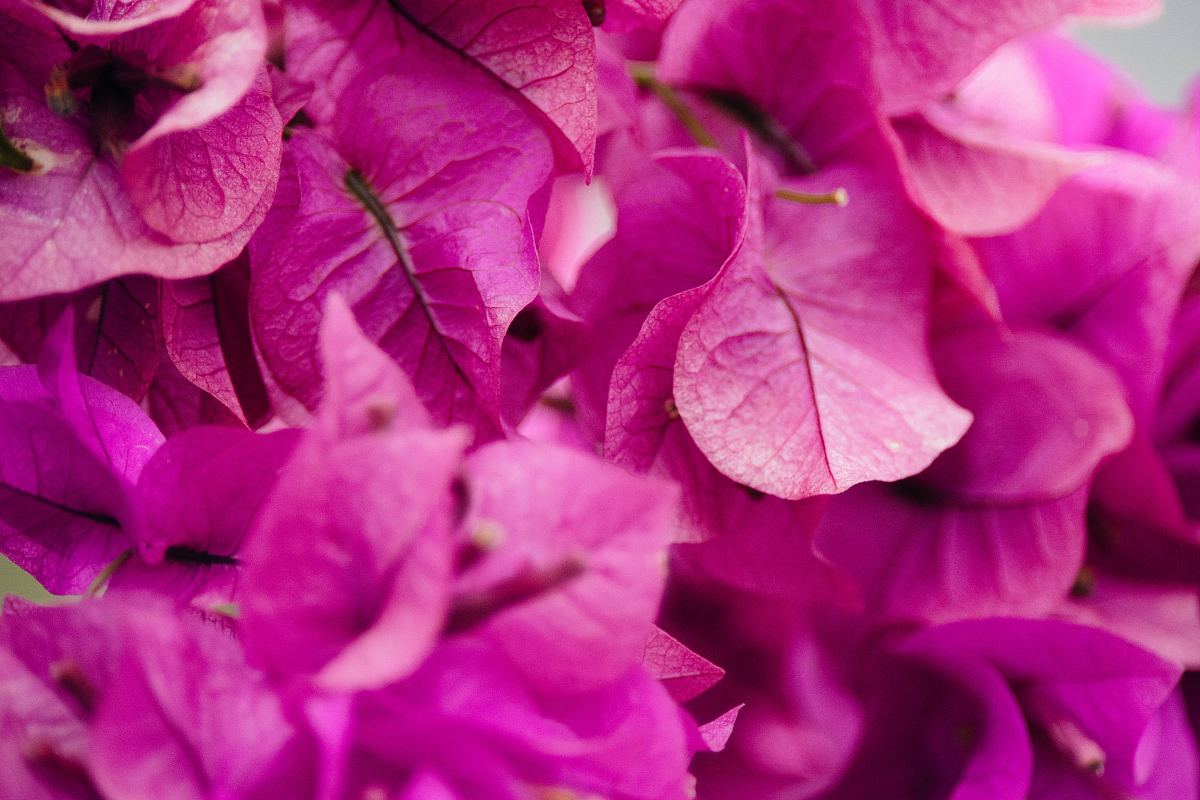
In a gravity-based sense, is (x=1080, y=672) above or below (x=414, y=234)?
below

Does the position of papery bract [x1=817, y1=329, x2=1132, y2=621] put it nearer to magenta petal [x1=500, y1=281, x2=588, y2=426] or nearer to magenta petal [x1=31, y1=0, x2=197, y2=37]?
magenta petal [x1=500, y1=281, x2=588, y2=426]

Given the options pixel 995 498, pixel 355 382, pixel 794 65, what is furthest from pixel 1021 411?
pixel 355 382

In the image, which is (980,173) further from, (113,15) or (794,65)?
(113,15)

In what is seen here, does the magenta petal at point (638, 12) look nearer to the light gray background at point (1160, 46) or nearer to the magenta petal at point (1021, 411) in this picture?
the magenta petal at point (1021, 411)

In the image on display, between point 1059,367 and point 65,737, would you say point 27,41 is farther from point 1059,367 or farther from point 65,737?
point 1059,367

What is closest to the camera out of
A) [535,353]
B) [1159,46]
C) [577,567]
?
[577,567]

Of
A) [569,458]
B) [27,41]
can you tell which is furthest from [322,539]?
[27,41]

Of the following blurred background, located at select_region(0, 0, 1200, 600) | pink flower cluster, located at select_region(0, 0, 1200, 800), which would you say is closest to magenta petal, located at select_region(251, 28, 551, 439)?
pink flower cluster, located at select_region(0, 0, 1200, 800)
